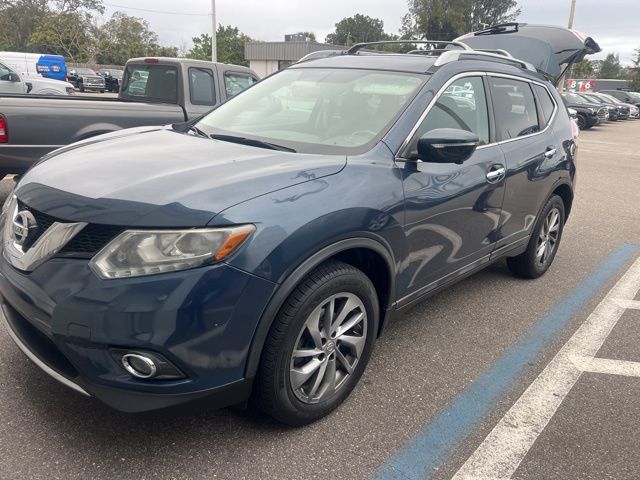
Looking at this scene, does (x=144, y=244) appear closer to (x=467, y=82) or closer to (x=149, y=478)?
(x=149, y=478)

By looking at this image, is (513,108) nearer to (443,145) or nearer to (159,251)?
(443,145)

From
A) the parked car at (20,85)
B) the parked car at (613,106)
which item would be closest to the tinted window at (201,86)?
the parked car at (20,85)

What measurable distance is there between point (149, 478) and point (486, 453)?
1.47 metres

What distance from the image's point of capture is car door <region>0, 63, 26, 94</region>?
13758 millimetres

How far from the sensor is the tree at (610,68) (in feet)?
312

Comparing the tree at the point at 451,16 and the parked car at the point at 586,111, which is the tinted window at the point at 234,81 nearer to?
the parked car at the point at 586,111

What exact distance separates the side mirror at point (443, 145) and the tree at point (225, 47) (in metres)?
61.4

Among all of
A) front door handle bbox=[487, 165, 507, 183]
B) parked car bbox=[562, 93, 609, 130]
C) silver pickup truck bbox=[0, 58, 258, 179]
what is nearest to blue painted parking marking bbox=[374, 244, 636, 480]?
front door handle bbox=[487, 165, 507, 183]

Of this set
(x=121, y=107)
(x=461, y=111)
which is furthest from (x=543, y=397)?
(x=121, y=107)

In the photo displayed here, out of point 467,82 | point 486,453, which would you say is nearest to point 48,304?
point 486,453

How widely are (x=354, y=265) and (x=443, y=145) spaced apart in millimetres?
754

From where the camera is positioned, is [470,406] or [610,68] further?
[610,68]

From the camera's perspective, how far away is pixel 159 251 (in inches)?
78.9

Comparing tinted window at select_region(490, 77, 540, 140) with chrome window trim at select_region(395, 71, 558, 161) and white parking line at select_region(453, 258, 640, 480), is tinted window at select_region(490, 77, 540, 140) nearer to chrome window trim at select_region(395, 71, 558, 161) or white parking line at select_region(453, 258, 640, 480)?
chrome window trim at select_region(395, 71, 558, 161)
